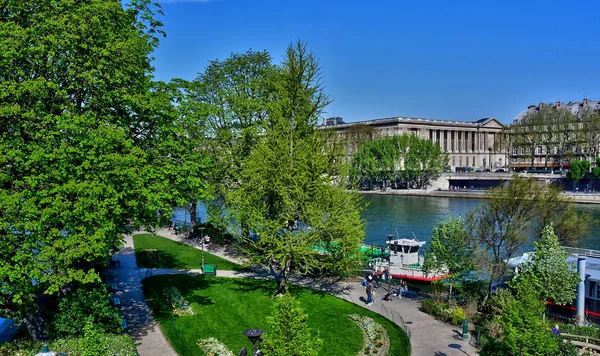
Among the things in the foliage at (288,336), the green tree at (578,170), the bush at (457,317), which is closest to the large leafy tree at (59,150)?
the foliage at (288,336)

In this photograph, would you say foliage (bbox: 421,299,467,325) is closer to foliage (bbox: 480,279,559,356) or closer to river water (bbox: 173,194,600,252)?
foliage (bbox: 480,279,559,356)

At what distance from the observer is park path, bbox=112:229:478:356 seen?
79.9 ft

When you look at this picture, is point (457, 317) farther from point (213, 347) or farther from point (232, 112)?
point (232, 112)

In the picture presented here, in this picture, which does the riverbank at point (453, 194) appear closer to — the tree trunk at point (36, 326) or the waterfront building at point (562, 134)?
the waterfront building at point (562, 134)

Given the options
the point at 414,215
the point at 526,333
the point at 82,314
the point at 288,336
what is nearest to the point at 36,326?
the point at 82,314

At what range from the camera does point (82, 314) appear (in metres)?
22.3

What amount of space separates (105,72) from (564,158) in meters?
139

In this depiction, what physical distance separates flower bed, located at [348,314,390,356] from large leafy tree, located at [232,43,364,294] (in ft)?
14.7

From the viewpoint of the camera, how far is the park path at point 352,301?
79.9ft

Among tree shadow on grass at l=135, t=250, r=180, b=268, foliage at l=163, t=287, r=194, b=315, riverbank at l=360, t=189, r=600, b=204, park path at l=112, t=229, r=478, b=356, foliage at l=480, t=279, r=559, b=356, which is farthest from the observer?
riverbank at l=360, t=189, r=600, b=204

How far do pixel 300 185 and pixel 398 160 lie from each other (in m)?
111

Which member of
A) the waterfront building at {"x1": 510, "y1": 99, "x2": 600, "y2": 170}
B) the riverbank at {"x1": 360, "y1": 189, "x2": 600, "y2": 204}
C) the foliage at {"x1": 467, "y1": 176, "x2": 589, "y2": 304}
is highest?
the waterfront building at {"x1": 510, "y1": 99, "x2": 600, "y2": 170}

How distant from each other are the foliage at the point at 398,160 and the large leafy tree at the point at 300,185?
104m

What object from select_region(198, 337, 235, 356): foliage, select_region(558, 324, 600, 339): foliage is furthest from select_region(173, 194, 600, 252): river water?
select_region(198, 337, 235, 356): foliage
